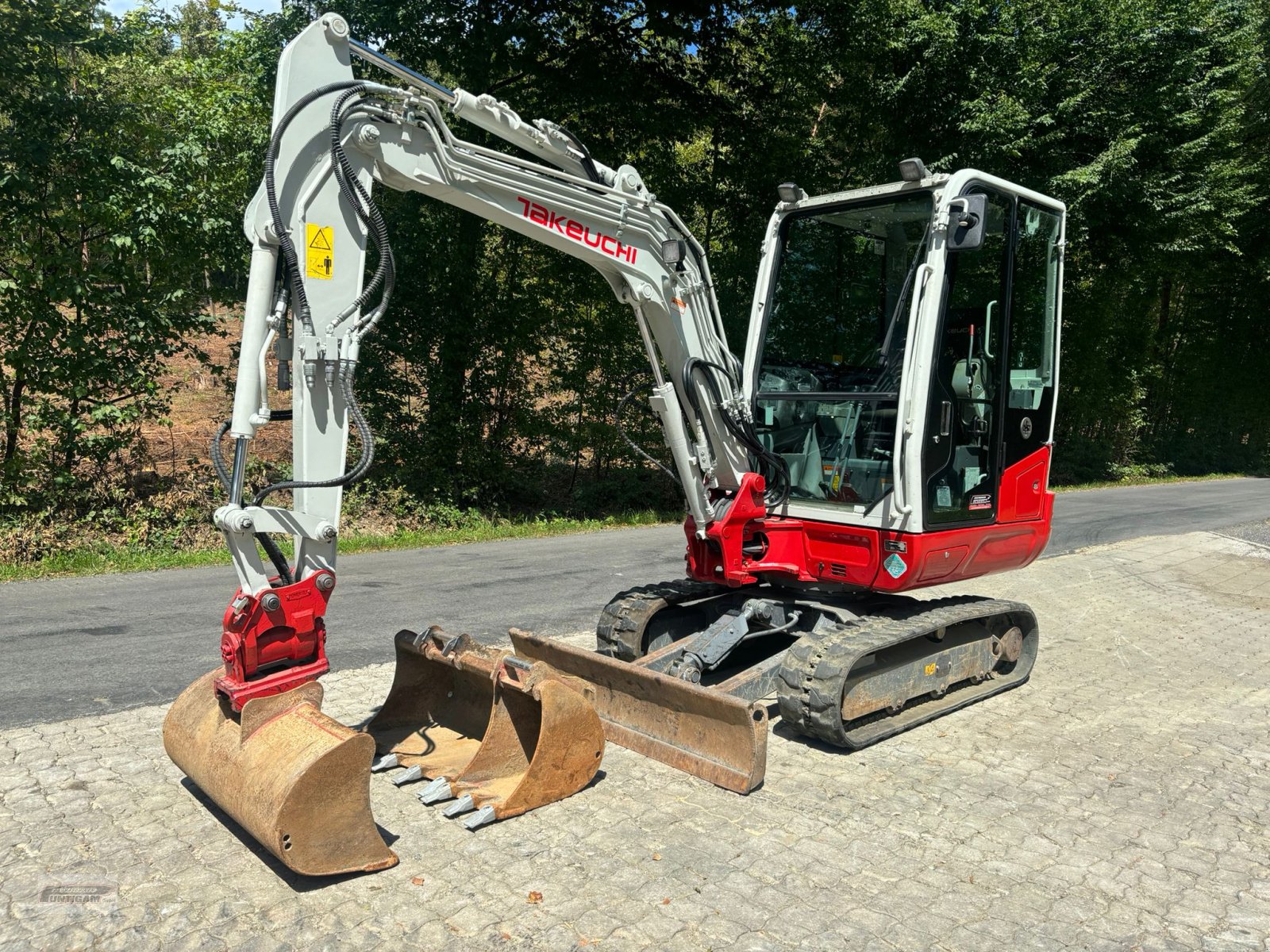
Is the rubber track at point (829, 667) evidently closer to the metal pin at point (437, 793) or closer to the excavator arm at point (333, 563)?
the excavator arm at point (333, 563)

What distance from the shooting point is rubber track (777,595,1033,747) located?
15.6 ft

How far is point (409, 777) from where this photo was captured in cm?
437

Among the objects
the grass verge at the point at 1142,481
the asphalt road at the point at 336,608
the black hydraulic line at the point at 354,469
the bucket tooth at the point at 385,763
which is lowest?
the bucket tooth at the point at 385,763

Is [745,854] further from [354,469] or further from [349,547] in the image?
[349,547]

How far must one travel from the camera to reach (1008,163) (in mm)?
17547

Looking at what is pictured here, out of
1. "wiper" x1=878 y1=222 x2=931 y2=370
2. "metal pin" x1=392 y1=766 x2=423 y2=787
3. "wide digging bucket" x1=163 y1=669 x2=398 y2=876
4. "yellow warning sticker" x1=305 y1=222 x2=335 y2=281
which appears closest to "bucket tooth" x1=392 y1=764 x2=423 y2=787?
"metal pin" x1=392 y1=766 x2=423 y2=787

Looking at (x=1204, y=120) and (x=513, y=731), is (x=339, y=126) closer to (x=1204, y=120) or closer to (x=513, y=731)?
(x=513, y=731)

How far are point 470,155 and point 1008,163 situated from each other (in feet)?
52.1

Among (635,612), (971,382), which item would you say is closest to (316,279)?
(635,612)

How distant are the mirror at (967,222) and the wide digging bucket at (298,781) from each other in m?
3.92

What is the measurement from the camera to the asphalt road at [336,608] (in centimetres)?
572

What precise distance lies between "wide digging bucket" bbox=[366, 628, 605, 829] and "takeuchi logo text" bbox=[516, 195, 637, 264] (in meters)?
2.09

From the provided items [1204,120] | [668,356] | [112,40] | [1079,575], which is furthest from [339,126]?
[1204,120]

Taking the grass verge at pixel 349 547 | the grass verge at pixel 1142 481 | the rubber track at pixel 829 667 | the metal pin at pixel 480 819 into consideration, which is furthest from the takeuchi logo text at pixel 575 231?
the grass verge at pixel 1142 481
